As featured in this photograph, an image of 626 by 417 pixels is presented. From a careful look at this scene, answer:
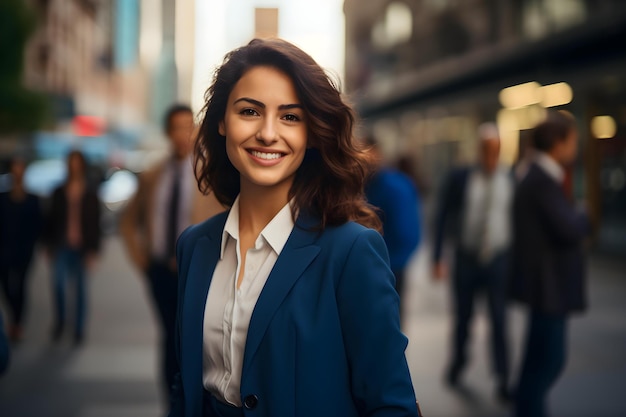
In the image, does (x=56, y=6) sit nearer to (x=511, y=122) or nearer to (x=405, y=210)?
(x=511, y=122)

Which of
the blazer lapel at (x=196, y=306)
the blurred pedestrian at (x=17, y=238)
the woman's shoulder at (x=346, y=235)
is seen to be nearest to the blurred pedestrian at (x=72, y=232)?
the blurred pedestrian at (x=17, y=238)

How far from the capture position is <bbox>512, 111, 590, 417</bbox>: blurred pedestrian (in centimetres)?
446

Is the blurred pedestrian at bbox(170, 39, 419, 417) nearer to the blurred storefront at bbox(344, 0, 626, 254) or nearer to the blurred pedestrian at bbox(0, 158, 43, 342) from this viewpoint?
the blurred storefront at bbox(344, 0, 626, 254)

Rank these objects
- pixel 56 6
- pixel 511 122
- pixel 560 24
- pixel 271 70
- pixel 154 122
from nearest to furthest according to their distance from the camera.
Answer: pixel 271 70 → pixel 560 24 → pixel 511 122 → pixel 56 6 → pixel 154 122

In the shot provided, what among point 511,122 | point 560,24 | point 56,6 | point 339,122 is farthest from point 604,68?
point 56,6

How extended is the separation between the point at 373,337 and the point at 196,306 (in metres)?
0.53

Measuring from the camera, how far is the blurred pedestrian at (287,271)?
6.20ft

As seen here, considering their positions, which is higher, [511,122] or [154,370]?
[511,122]

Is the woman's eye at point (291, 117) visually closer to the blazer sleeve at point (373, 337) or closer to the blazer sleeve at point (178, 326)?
the blazer sleeve at point (373, 337)

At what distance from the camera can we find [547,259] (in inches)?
179

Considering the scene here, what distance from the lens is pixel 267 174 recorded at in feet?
6.73

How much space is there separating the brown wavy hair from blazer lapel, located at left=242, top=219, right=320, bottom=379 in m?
0.08

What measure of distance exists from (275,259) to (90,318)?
27.3 feet

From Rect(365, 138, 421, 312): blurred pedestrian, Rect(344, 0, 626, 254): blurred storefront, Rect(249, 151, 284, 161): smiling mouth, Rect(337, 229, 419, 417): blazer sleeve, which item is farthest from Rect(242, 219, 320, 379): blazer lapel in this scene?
Rect(365, 138, 421, 312): blurred pedestrian
